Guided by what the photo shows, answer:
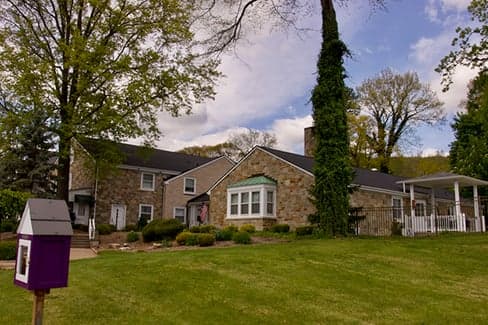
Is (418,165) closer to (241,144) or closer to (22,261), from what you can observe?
(241,144)

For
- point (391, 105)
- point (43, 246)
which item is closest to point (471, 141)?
point (391, 105)

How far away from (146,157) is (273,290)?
931 inches

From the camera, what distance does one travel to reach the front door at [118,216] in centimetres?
3097

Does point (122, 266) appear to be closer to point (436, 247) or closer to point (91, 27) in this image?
point (436, 247)

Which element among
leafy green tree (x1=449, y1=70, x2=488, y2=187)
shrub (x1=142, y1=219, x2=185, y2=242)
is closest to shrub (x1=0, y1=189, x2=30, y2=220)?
shrub (x1=142, y1=219, x2=185, y2=242)

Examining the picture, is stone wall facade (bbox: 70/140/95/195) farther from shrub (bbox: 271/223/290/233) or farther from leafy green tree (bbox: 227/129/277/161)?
leafy green tree (bbox: 227/129/277/161)

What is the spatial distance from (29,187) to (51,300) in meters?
21.0

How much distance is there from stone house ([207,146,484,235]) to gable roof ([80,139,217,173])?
21.1 ft

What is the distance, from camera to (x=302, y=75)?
61.9 ft

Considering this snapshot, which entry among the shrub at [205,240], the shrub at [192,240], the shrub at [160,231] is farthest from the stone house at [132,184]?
the shrub at [205,240]

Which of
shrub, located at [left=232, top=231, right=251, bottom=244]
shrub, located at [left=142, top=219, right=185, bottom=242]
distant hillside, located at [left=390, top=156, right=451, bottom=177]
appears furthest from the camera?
distant hillside, located at [left=390, top=156, right=451, bottom=177]

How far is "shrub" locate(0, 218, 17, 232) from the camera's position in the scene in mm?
24281

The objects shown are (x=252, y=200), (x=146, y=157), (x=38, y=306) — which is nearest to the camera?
(x=38, y=306)

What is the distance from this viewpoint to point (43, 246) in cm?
502
